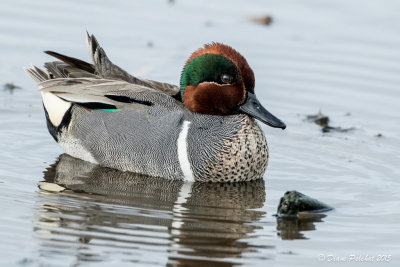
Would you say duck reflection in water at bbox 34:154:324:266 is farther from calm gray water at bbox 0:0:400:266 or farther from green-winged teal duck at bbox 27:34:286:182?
green-winged teal duck at bbox 27:34:286:182

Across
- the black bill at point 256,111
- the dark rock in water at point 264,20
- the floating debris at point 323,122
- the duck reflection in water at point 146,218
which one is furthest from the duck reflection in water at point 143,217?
the dark rock in water at point 264,20

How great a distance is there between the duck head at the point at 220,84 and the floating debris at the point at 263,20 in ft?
15.7

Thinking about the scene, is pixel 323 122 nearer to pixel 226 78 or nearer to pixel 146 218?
pixel 226 78

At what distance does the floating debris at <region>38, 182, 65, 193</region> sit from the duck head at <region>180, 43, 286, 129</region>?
148 cm

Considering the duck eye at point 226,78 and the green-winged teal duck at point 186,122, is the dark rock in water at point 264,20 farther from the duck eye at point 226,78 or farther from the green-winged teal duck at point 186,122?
the duck eye at point 226,78

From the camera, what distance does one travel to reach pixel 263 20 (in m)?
13.2

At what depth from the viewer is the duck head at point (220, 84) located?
8.45 m

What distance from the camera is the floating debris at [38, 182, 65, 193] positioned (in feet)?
26.2

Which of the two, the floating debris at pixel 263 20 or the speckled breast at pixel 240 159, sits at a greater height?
→ the floating debris at pixel 263 20

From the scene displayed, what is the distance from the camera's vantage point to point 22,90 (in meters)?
10.8

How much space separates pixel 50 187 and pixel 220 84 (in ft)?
6.03

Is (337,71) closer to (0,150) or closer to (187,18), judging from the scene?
(187,18)

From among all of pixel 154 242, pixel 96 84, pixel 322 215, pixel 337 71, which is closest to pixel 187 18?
pixel 337 71

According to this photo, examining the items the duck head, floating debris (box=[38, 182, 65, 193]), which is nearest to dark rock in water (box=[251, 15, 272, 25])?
the duck head
